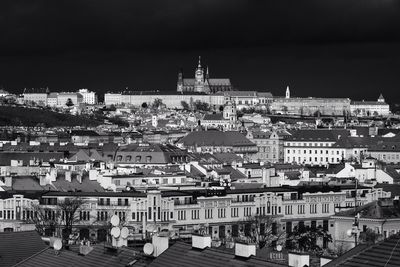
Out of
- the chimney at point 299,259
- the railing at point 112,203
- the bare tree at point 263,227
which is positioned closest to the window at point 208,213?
the bare tree at point 263,227

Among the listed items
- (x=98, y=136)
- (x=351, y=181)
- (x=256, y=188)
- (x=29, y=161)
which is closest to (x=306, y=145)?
(x=98, y=136)

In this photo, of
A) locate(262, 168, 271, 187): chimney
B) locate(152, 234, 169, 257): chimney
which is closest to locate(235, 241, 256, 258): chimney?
locate(152, 234, 169, 257): chimney

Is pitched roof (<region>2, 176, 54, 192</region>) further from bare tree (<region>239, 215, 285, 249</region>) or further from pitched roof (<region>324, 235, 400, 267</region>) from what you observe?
pitched roof (<region>324, 235, 400, 267</region>)

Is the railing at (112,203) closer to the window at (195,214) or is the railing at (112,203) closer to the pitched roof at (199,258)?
the window at (195,214)

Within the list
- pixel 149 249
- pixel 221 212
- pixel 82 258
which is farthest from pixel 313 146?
pixel 149 249

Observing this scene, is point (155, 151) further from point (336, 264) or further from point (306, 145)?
point (336, 264)
